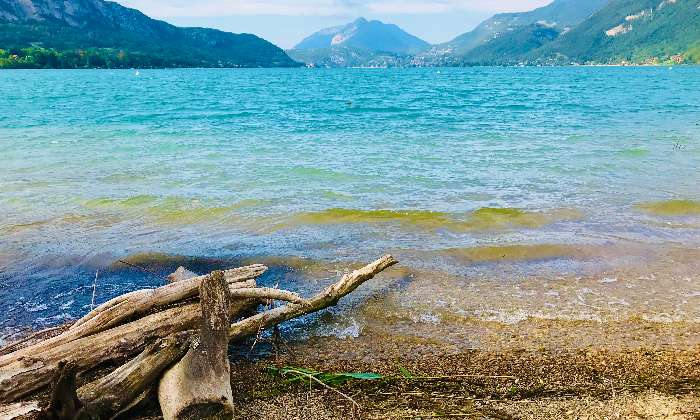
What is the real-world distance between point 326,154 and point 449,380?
17.9 meters

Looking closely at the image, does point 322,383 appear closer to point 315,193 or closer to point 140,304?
point 140,304

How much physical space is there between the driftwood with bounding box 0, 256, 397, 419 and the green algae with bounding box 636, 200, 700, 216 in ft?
38.7

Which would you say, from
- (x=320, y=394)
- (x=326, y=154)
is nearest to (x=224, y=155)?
(x=326, y=154)

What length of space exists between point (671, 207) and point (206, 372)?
508 inches

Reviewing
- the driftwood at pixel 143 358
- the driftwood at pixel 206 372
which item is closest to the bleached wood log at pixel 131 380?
→ the driftwood at pixel 143 358

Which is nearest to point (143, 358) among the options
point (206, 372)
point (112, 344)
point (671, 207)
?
point (206, 372)

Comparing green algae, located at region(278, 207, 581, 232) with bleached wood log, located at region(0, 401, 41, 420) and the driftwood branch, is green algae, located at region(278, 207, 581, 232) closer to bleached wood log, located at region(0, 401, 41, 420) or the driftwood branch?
the driftwood branch

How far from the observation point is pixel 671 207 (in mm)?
14297

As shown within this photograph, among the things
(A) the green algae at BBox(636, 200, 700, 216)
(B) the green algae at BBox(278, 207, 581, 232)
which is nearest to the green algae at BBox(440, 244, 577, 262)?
(B) the green algae at BBox(278, 207, 581, 232)

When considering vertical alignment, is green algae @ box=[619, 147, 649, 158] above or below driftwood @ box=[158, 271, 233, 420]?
below

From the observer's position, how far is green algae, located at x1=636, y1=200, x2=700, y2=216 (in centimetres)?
1380

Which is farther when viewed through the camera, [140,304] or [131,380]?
[140,304]

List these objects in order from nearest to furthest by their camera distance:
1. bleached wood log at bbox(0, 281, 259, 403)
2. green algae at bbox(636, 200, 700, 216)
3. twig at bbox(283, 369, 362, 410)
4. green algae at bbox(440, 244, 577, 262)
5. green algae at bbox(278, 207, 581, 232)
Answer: bleached wood log at bbox(0, 281, 259, 403)
twig at bbox(283, 369, 362, 410)
green algae at bbox(440, 244, 577, 262)
green algae at bbox(278, 207, 581, 232)
green algae at bbox(636, 200, 700, 216)

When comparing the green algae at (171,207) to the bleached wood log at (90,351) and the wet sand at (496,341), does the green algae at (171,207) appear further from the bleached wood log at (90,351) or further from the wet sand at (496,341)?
the bleached wood log at (90,351)
